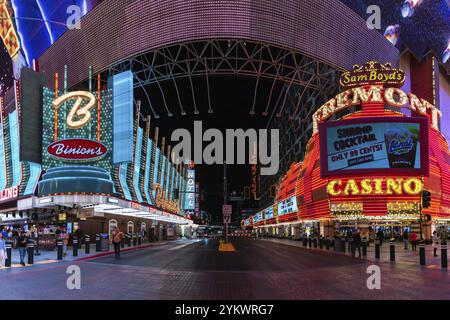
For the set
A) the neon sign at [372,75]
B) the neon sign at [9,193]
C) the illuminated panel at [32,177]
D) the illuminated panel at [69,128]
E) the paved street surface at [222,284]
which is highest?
the neon sign at [372,75]

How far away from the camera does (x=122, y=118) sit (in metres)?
45.2

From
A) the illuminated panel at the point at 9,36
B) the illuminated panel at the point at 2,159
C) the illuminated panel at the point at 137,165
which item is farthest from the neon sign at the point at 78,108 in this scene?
the illuminated panel at the point at 9,36

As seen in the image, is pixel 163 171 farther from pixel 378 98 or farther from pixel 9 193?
pixel 378 98

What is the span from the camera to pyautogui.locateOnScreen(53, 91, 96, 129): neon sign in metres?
42.9

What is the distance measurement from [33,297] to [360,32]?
40128 mm

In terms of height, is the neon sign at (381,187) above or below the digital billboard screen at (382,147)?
below

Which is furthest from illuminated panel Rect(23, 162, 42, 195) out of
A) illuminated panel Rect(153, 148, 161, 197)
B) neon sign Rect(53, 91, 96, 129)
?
illuminated panel Rect(153, 148, 161, 197)

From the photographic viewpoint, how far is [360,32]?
1770 inches

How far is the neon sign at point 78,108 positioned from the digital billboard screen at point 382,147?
934 inches

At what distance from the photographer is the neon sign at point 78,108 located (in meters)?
42.9

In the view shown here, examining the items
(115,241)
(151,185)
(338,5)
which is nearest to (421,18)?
(338,5)

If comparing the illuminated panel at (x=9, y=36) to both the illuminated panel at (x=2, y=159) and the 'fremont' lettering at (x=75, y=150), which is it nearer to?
the illuminated panel at (x=2, y=159)

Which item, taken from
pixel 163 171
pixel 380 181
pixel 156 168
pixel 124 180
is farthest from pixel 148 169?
pixel 380 181
